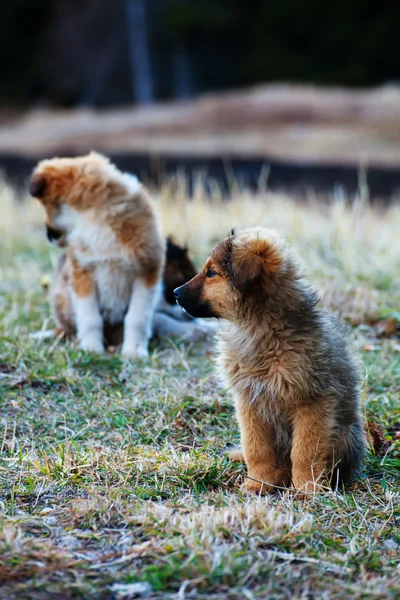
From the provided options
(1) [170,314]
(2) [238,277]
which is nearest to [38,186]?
(1) [170,314]

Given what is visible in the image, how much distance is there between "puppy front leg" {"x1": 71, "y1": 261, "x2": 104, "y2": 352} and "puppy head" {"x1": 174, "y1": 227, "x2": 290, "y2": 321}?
7.71 feet

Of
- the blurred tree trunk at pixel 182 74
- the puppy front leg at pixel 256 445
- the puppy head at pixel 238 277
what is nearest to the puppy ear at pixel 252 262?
the puppy head at pixel 238 277

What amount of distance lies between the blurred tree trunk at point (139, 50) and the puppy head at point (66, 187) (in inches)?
692

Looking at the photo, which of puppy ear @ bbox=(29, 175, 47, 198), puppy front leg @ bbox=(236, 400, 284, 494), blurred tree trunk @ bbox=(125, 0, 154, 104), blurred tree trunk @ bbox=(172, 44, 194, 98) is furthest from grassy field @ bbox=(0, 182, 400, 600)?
blurred tree trunk @ bbox=(125, 0, 154, 104)

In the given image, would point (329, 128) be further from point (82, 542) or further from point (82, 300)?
point (82, 542)

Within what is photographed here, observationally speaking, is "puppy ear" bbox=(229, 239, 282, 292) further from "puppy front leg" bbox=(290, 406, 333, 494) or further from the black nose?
the black nose

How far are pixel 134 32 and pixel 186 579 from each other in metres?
22.3

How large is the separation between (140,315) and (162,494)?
2745 millimetres

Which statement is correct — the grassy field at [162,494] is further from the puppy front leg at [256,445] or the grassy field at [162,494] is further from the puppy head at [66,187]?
the puppy head at [66,187]

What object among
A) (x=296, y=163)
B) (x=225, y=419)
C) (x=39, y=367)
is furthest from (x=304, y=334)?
(x=296, y=163)

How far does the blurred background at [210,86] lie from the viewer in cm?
1856

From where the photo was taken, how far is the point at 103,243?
655 cm

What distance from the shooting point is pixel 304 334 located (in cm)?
411

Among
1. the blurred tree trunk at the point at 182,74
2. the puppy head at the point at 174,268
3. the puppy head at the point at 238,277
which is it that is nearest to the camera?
the puppy head at the point at 238,277
